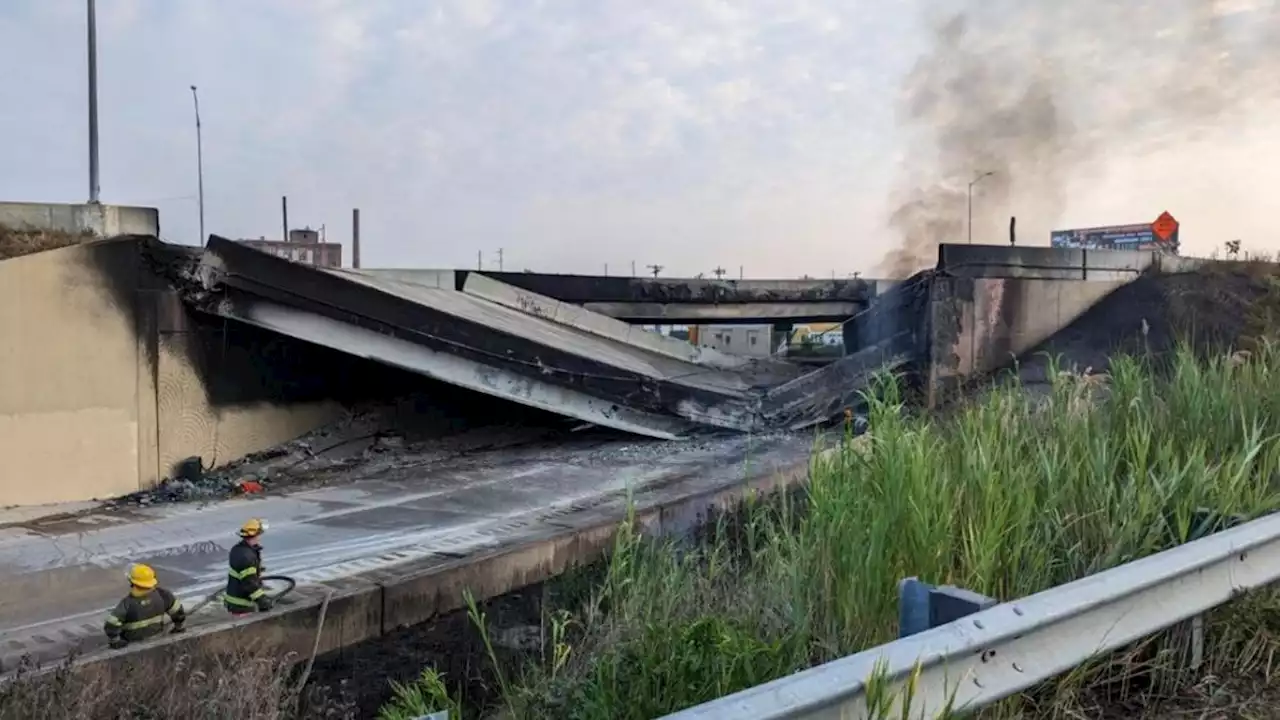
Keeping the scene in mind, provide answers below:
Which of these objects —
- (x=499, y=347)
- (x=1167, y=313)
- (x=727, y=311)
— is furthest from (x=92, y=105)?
(x=1167, y=313)

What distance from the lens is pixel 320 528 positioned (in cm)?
811

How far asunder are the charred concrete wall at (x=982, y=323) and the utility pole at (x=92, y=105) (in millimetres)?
14244

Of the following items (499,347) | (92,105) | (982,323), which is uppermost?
(92,105)

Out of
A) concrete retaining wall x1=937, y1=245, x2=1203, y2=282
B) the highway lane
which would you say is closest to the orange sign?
concrete retaining wall x1=937, y1=245, x2=1203, y2=282

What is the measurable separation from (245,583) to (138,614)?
62 centimetres

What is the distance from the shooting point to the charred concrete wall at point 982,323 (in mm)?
14914

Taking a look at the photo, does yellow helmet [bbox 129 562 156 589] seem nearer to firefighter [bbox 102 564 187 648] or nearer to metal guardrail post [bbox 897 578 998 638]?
firefighter [bbox 102 564 187 648]

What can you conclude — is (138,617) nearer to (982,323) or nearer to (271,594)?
(271,594)

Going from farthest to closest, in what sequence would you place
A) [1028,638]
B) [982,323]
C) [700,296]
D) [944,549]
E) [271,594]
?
[700,296]
[982,323]
[271,594]
[944,549]
[1028,638]

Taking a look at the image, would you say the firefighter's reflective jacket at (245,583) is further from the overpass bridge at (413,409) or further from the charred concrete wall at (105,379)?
the charred concrete wall at (105,379)

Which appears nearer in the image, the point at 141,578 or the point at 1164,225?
the point at 141,578

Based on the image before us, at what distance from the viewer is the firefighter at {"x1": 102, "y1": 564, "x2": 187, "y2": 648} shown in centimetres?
475

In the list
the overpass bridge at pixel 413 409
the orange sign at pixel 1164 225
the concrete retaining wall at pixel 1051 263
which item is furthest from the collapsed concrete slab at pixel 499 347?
the orange sign at pixel 1164 225

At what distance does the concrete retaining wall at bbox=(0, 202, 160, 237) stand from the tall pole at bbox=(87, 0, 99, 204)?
3087mm
